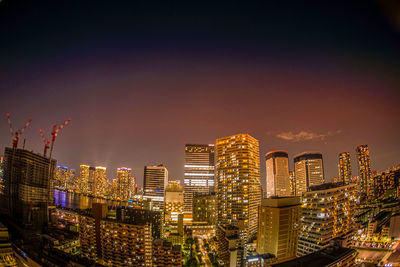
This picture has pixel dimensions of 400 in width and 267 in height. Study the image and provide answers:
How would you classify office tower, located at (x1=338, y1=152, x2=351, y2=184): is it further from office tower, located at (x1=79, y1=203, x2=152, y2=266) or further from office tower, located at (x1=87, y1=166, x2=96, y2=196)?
office tower, located at (x1=87, y1=166, x2=96, y2=196)

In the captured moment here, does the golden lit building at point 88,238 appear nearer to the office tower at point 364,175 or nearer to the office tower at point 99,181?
the office tower at point 364,175

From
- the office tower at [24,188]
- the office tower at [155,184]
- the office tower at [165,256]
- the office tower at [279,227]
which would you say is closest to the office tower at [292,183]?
the office tower at [155,184]

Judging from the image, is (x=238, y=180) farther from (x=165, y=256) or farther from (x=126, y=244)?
(x=126, y=244)

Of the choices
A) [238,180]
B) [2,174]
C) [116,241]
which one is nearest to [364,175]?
[238,180]

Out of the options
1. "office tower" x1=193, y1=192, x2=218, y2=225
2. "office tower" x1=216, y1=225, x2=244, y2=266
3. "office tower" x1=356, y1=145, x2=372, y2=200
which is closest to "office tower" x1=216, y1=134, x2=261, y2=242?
"office tower" x1=193, y1=192, x2=218, y2=225

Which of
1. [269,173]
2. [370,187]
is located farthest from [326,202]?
[269,173]

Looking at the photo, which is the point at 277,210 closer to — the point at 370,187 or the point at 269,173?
the point at 370,187
